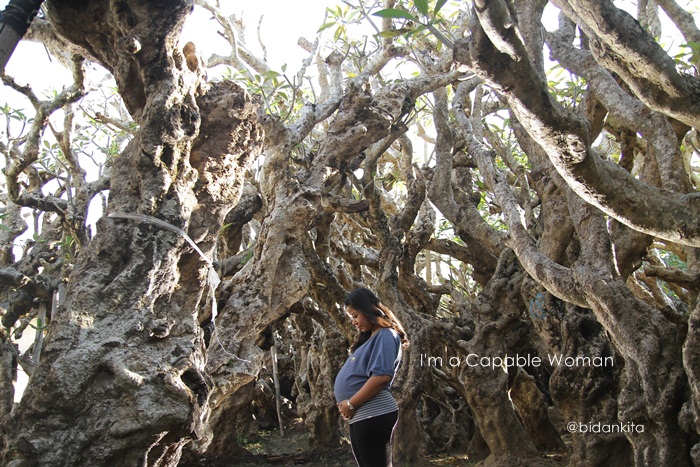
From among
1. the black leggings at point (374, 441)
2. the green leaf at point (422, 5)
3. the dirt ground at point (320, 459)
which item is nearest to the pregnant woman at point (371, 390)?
the black leggings at point (374, 441)

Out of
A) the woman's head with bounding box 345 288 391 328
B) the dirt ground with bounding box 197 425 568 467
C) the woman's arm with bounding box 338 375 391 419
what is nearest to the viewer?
the woman's arm with bounding box 338 375 391 419

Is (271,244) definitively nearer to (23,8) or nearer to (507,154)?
(23,8)

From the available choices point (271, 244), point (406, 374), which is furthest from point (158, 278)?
point (406, 374)

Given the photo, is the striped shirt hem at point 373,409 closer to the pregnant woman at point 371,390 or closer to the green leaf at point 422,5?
the pregnant woman at point 371,390

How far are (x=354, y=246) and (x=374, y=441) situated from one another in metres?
4.97

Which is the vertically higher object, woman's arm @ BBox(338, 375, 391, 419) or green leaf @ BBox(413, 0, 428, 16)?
green leaf @ BBox(413, 0, 428, 16)

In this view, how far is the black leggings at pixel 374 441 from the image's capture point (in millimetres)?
2836

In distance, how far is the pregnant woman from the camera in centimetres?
284

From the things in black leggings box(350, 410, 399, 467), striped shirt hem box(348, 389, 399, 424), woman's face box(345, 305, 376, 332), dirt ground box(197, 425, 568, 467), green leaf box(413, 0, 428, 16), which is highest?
green leaf box(413, 0, 428, 16)

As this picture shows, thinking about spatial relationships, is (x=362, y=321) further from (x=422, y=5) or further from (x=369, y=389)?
(x=422, y=5)

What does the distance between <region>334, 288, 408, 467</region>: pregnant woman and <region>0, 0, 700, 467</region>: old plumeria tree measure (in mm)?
734

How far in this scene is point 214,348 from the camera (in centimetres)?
375

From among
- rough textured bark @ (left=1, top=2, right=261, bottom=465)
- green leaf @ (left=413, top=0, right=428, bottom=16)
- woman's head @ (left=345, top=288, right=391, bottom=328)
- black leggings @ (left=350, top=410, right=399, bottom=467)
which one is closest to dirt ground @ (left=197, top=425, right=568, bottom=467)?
black leggings @ (left=350, top=410, right=399, bottom=467)

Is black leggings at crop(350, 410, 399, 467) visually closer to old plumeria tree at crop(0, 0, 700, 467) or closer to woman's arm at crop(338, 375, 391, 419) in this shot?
woman's arm at crop(338, 375, 391, 419)
